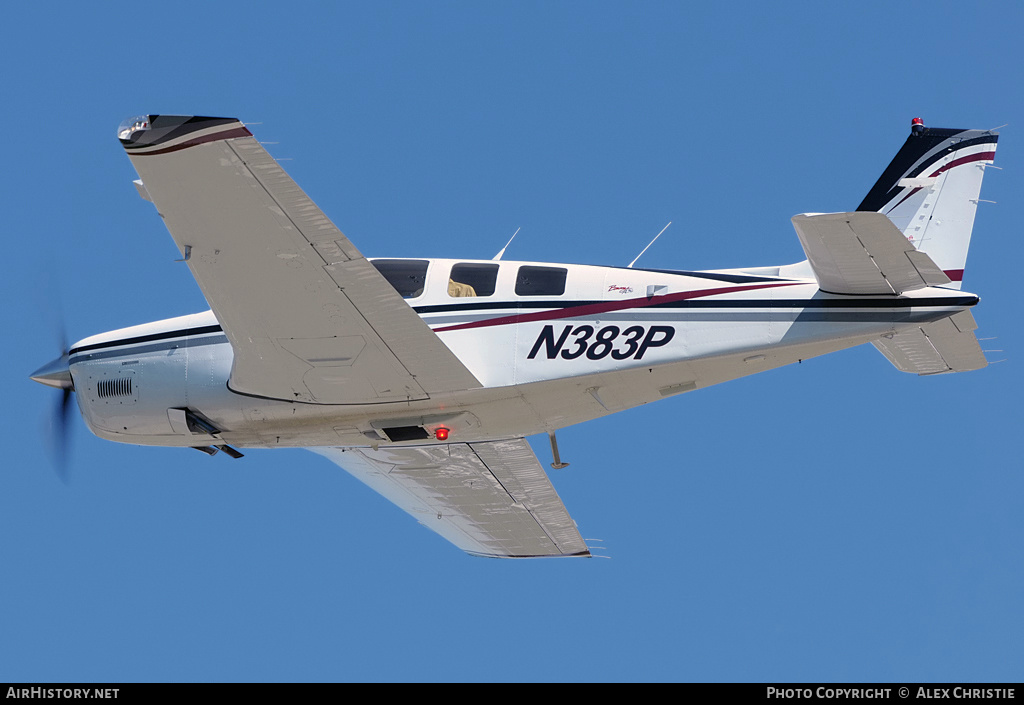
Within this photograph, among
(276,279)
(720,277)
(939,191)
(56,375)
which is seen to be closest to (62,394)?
(56,375)

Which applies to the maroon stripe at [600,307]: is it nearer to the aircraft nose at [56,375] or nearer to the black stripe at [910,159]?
the black stripe at [910,159]

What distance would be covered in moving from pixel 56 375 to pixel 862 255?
1063 centimetres

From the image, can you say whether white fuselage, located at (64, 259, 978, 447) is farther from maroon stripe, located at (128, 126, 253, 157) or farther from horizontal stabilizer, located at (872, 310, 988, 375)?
→ maroon stripe, located at (128, 126, 253, 157)

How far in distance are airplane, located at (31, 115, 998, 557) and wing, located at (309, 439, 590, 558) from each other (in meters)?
1.14

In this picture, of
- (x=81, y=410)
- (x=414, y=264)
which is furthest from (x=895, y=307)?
(x=81, y=410)

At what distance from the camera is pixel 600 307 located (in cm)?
1338

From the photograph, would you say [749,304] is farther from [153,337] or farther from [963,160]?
[153,337]

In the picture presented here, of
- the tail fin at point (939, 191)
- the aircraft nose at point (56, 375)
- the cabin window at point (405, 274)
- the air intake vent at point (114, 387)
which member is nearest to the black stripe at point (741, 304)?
the cabin window at point (405, 274)

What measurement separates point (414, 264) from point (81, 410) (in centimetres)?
506

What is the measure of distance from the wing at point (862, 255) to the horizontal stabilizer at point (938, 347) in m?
0.80

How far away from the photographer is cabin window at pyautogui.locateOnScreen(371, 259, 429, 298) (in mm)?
13938

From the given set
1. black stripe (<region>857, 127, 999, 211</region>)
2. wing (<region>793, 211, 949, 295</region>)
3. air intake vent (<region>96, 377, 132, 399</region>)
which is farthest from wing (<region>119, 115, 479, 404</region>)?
black stripe (<region>857, 127, 999, 211</region>)
